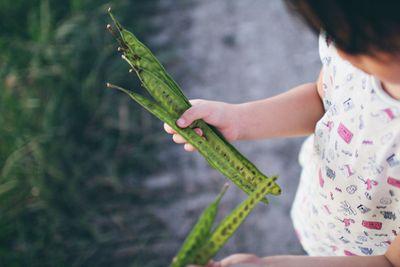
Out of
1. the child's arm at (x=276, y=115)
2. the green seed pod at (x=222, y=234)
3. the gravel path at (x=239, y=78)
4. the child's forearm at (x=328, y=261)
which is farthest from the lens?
the gravel path at (x=239, y=78)

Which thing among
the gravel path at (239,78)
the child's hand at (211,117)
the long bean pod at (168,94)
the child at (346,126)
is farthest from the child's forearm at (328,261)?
the gravel path at (239,78)

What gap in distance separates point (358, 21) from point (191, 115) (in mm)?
403

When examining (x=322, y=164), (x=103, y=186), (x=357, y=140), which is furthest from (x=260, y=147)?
(x=357, y=140)

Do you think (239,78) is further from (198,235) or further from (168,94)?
(198,235)

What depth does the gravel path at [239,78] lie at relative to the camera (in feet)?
5.91

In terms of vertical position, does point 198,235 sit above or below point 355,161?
above

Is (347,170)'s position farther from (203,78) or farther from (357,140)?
(203,78)

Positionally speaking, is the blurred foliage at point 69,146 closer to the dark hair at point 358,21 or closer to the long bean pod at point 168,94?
the long bean pod at point 168,94

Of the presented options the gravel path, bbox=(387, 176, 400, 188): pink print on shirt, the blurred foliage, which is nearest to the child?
bbox=(387, 176, 400, 188): pink print on shirt

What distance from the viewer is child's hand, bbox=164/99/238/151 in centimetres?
100

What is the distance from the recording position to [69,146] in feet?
6.10

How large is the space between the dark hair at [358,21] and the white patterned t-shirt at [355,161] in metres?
0.21

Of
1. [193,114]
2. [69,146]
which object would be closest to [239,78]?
[69,146]

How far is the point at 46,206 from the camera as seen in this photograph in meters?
1.74
